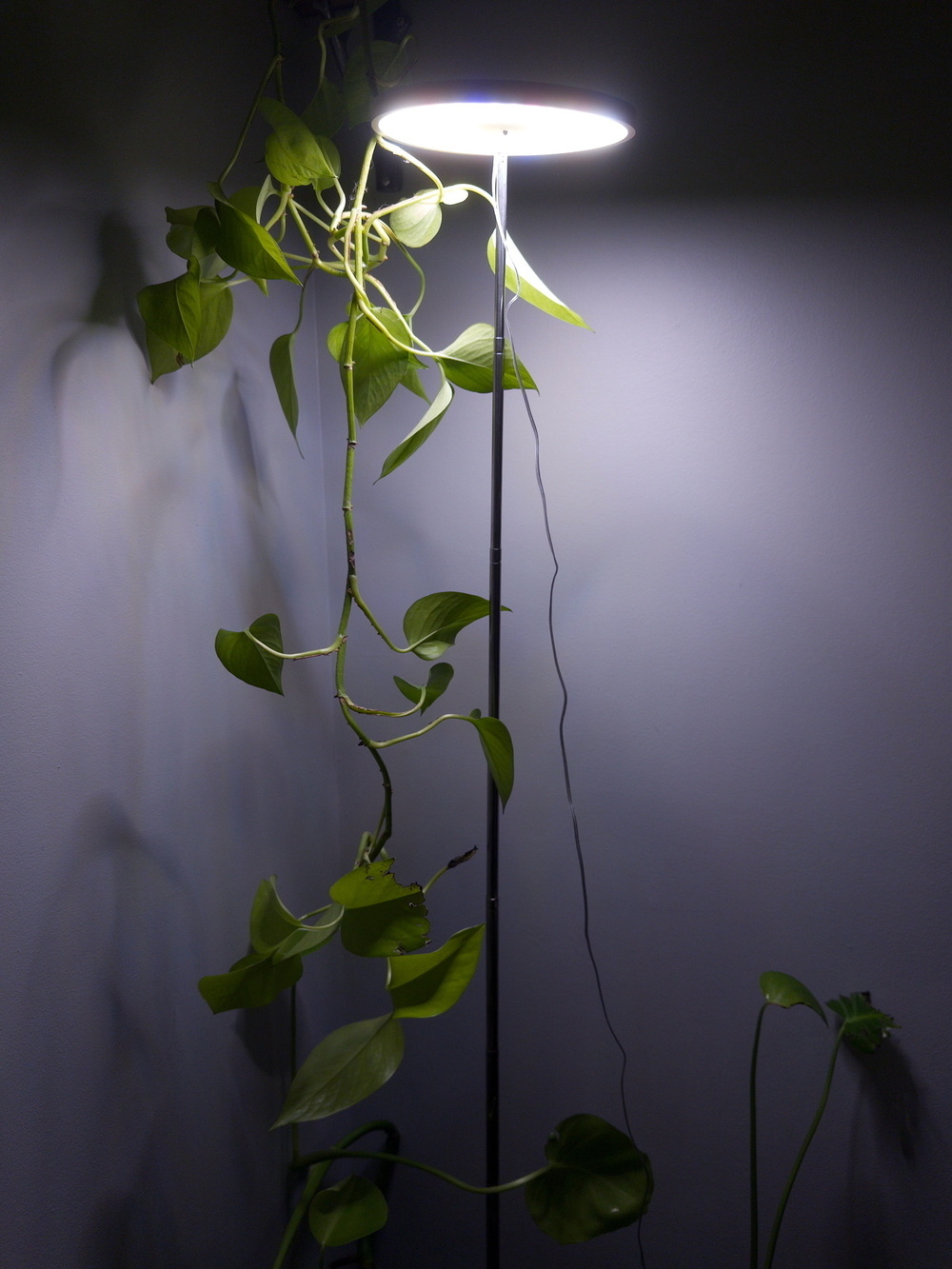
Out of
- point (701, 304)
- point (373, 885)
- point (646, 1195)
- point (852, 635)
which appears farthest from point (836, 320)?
point (646, 1195)

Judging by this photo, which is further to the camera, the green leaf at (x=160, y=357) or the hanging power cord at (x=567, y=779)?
the hanging power cord at (x=567, y=779)

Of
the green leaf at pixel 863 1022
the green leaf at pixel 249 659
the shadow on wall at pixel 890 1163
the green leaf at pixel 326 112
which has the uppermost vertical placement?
the green leaf at pixel 326 112

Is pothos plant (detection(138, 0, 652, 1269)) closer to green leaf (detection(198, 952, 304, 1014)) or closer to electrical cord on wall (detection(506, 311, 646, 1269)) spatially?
green leaf (detection(198, 952, 304, 1014))

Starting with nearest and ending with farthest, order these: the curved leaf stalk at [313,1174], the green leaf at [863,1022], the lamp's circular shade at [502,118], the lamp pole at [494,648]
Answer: the lamp's circular shade at [502,118]
the lamp pole at [494,648]
the curved leaf stalk at [313,1174]
the green leaf at [863,1022]

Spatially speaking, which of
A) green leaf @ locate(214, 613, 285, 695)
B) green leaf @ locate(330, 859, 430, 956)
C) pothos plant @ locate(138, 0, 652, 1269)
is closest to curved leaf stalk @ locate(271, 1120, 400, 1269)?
pothos plant @ locate(138, 0, 652, 1269)

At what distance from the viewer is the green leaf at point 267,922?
1.04 m

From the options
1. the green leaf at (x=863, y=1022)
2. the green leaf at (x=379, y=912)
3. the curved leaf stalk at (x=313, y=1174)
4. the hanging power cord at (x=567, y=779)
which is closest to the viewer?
the green leaf at (x=379, y=912)

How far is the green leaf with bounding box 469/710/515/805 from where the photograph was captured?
0.97 m

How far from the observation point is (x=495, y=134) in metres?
0.96

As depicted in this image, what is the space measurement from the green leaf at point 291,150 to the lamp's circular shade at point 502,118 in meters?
0.07

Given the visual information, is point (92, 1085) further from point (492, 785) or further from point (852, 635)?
point (852, 635)

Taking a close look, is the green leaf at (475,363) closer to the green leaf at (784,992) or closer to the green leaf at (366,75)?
the green leaf at (366,75)

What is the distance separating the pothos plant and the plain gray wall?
131mm

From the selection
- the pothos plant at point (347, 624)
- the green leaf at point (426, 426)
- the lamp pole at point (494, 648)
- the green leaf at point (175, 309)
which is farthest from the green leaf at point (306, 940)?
the green leaf at point (175, 309)
